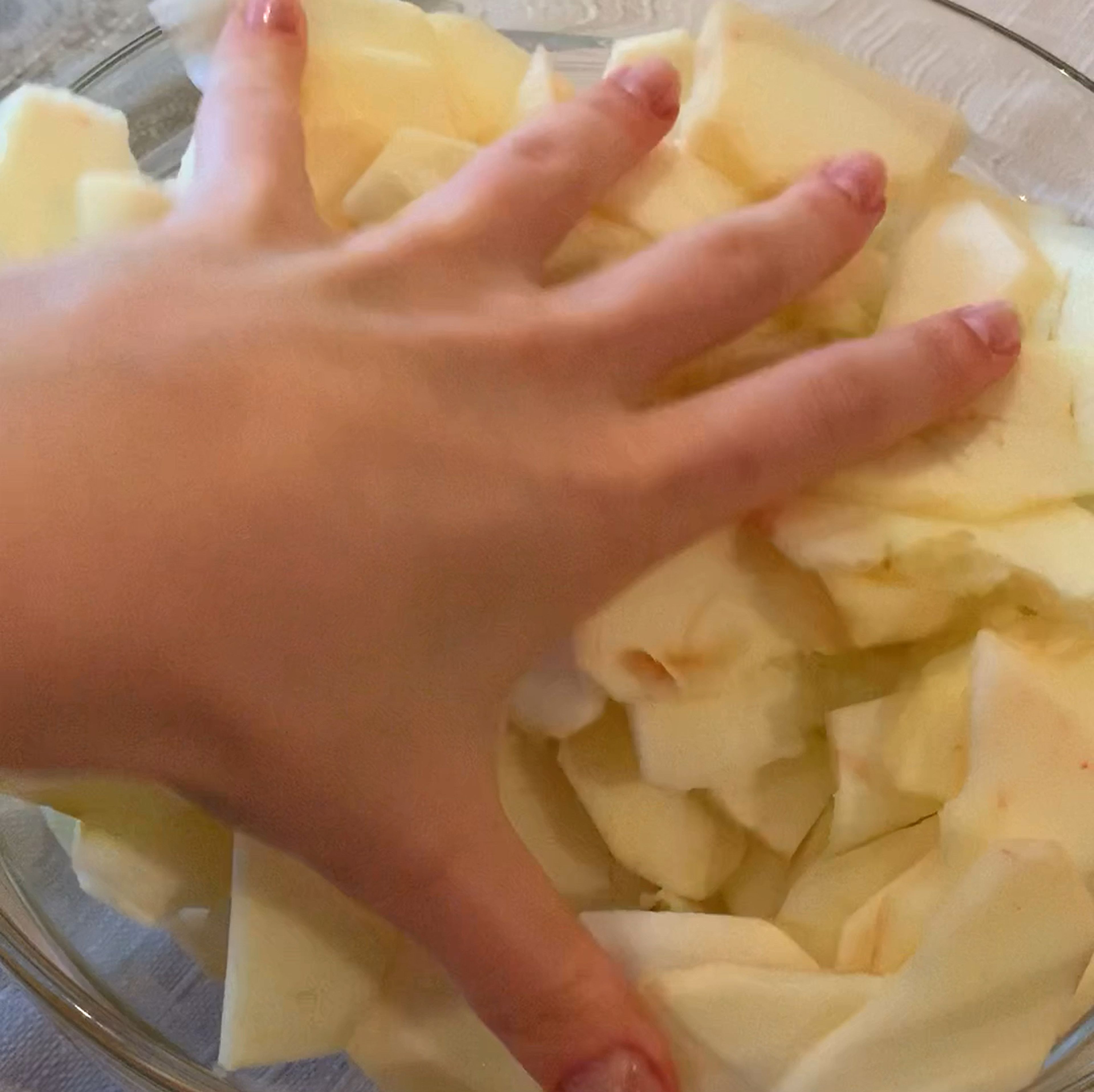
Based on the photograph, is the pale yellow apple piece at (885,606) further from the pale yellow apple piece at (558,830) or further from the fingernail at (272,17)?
the fingernail at (272,17)

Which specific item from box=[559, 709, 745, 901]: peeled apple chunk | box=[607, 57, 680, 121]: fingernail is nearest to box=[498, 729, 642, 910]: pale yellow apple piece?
box=[559, 709, 745, 901]: peeled apple chunk

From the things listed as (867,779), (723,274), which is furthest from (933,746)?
(723,274)

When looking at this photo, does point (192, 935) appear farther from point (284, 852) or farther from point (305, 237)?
point (305, 237)

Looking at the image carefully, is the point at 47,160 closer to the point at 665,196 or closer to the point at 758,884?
the point at 665,196

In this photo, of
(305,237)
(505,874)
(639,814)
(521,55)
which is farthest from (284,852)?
(521,55)

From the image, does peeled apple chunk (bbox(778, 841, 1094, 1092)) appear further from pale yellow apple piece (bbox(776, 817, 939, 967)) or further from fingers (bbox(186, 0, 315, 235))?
fingers (bbox(186, 0, 315, 235))

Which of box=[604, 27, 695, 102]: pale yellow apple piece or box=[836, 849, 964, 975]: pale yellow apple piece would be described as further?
box=[604, 27, 695, 102]: pale yellow apple piece

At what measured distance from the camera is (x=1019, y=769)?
21.3 inches

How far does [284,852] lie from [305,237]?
30cm

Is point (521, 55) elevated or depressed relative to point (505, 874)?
elevated

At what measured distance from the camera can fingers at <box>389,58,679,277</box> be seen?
607 millimetres

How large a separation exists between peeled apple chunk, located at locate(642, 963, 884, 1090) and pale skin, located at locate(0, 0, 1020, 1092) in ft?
0.08

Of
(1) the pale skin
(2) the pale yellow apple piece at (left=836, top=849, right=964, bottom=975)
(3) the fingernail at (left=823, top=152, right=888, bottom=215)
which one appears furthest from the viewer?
(3) the fingernail at (left=823, top=152, right=888, bottom=215)

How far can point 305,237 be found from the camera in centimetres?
Answer: 60
